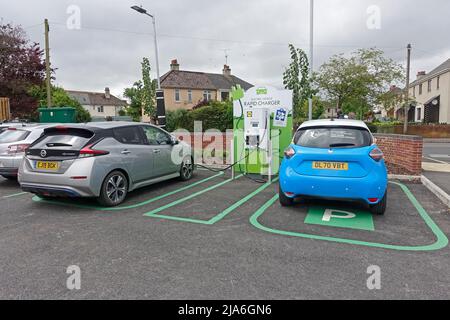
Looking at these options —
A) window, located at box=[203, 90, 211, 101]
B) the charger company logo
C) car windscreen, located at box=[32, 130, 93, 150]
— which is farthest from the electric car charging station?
window, located at box=[203, 90, 211, 101]

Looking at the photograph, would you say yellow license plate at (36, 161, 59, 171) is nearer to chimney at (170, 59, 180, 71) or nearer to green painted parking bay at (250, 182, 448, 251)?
green painted parking bay at (250, 182, 448, 251)

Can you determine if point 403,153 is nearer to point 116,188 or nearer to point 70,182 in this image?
point 116,188

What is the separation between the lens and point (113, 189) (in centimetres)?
541

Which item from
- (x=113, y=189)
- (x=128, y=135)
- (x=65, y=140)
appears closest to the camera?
(x=65, y=140)

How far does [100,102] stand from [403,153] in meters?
68.6

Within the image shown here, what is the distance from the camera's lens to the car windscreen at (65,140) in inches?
197

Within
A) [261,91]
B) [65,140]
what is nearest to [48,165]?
[65,140]

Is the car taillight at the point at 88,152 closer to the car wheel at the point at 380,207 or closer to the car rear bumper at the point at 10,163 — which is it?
the car rear bumper at the point at 10,163

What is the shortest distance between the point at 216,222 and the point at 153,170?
241cm

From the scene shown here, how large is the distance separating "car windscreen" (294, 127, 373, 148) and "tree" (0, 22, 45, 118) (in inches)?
817

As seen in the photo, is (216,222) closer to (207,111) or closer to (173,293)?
(173,293)
